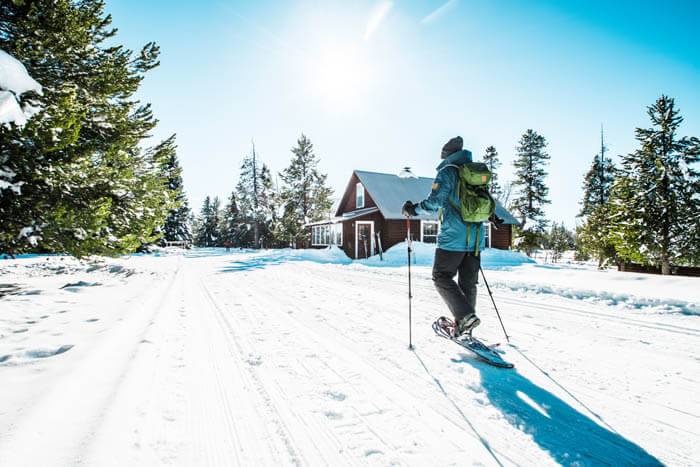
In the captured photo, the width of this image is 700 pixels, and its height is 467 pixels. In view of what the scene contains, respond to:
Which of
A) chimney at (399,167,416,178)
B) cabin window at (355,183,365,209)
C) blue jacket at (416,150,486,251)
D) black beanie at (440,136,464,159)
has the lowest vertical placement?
blue jacket at (416,150,486,251)

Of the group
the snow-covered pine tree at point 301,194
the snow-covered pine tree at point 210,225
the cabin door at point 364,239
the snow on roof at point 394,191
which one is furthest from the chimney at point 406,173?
the snow-covered pine tree at point 210,225

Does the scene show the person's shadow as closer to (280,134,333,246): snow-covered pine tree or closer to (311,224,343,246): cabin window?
(311,224,343,246): cabin window

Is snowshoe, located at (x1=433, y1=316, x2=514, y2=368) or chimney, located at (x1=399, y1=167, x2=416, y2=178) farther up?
chimney, located at (x1=399, y1=167, x2=416, y2=178)

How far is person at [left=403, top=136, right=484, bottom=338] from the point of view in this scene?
313cm

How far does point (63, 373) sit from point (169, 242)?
4359cm

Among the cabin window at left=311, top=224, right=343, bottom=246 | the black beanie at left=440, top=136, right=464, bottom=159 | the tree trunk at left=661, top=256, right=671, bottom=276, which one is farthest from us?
the cabin window at left=311, top=224, right=343, bottom=246

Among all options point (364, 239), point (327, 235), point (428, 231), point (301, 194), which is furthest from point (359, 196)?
point (301, 194)

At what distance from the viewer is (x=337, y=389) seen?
235cm

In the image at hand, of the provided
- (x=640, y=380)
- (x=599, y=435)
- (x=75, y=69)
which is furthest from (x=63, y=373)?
(x=75, y=69)

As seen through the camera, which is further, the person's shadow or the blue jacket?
the blue jacket

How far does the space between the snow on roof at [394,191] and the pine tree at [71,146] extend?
15373mm

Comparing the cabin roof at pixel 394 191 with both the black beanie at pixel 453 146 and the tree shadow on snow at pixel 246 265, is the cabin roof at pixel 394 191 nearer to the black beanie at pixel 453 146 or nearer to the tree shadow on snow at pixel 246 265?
the tree shadow on snow at pixel 246 265

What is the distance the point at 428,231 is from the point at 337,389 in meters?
20.7

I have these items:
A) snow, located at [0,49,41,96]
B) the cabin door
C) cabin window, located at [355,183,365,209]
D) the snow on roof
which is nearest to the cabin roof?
the snow on roof
